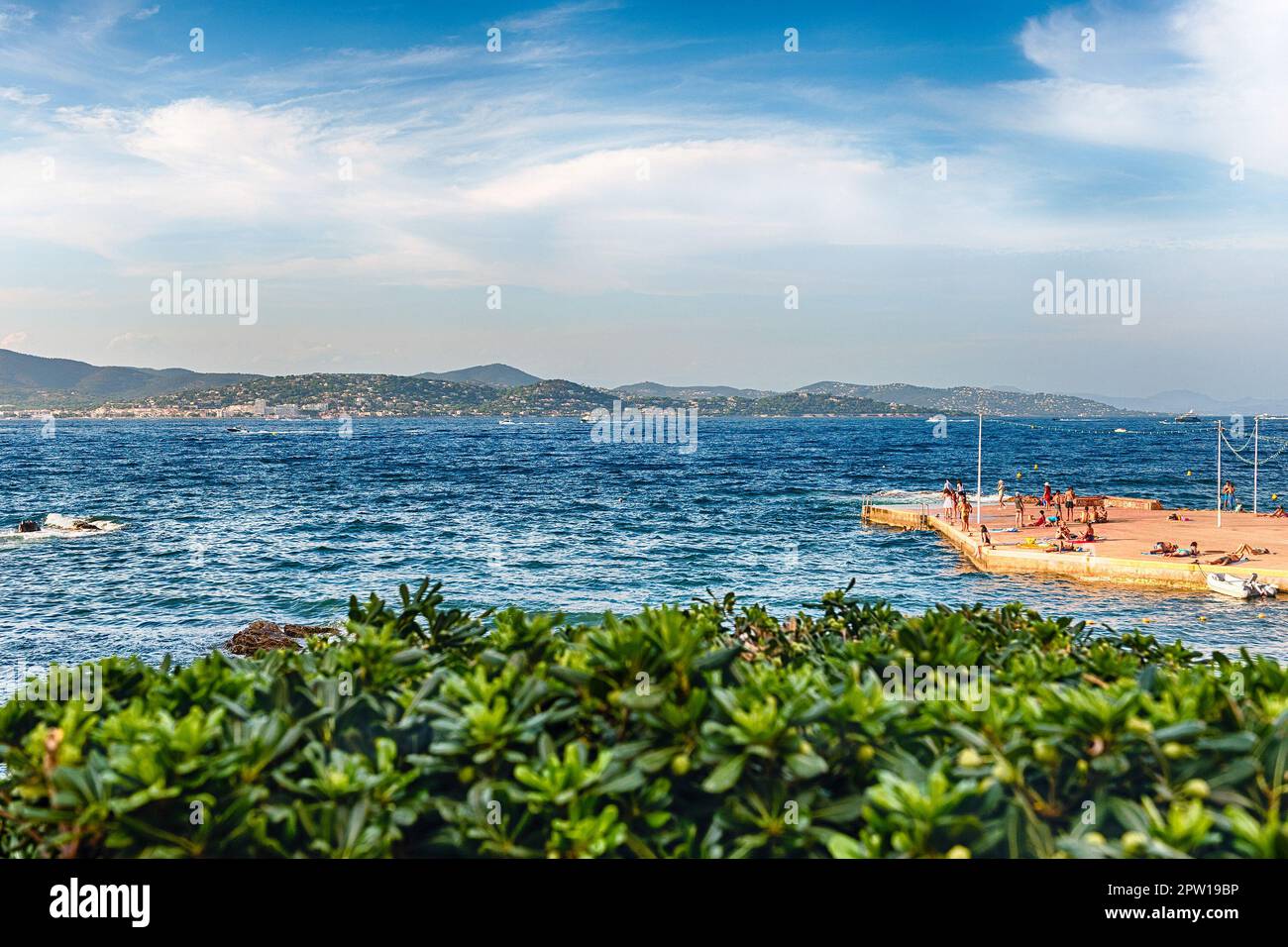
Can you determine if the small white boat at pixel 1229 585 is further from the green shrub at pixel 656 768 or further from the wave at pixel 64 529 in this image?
the wave at pixel 64 529

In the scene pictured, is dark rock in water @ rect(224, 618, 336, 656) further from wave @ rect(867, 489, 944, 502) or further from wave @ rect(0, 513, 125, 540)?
wave @ rect(867, 489, 944, 502)

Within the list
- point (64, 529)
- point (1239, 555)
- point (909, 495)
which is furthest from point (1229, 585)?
point (64, 529)

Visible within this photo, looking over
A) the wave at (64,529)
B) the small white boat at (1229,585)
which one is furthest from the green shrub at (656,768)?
the wave at (64,529)

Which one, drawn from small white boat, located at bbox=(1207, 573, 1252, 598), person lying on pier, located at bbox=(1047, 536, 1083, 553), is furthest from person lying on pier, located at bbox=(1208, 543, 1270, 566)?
person lying on pier, located at bbox=(1047, 536, 1083, 553)

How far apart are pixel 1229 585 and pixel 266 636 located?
90.6 ft

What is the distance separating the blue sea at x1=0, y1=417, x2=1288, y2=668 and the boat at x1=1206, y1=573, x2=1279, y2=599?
1.49ft

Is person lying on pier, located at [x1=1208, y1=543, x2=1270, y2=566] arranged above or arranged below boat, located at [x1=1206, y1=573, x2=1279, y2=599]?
above

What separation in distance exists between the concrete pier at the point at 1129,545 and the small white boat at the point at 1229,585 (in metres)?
0.32

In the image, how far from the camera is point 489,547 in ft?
125

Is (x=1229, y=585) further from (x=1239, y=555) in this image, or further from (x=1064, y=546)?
(x=1064, y=546)

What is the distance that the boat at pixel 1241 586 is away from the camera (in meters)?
25.0

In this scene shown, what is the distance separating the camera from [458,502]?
57531mm

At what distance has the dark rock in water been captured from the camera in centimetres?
1914

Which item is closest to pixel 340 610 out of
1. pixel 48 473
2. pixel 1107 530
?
pixel 1107 530
